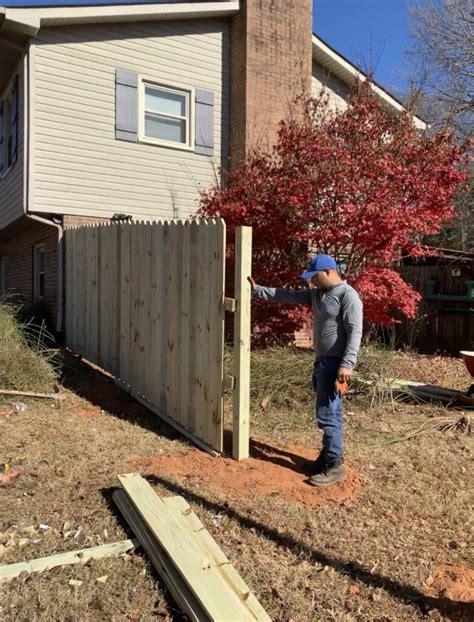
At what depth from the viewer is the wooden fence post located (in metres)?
4.58

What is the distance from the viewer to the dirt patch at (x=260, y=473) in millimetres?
4098

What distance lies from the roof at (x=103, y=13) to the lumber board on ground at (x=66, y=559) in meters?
9.14

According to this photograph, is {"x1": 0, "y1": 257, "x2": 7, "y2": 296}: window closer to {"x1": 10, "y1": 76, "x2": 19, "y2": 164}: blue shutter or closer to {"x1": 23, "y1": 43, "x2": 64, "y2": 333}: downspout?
{"x1": 10, "y1": 76, "x2": 19, "y2": 164}: blue shutter

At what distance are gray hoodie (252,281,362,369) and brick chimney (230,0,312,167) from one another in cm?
819

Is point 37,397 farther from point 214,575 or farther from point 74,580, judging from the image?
point 214,575

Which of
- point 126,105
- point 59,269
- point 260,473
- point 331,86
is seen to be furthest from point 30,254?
point 260,473

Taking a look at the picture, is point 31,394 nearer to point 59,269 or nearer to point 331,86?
point 59,269

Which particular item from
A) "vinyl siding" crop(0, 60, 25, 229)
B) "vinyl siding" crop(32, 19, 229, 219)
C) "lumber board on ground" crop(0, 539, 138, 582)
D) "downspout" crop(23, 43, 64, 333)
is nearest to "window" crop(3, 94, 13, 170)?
"vinyl siding" crop(0, 60, 25, 229)

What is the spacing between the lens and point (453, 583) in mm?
3039

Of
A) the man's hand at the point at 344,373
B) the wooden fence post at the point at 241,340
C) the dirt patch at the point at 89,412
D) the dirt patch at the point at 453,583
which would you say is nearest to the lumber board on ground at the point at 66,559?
the wooden fence post at the point at 241,340

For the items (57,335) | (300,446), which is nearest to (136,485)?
(300,446)

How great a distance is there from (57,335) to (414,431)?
23.4 feet

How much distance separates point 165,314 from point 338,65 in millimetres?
10539

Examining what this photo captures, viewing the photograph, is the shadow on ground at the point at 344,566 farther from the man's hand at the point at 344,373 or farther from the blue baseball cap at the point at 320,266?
the blue baseball cap at the point at 320,266
